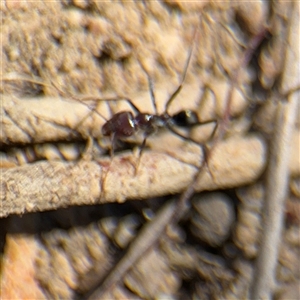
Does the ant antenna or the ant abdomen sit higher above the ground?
the ant antenna

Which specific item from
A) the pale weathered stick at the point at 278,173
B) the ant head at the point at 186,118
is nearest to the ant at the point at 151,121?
the ant head at the point at 186,118

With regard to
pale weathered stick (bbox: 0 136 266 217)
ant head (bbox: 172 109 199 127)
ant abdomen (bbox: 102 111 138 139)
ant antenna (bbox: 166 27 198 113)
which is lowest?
pale weathered stick (bbox: 0 136 266 217)

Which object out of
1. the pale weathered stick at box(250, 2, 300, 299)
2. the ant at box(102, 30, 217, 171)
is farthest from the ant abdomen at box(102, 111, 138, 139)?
the pale weathered stick at box(250, 2, 300, 299)

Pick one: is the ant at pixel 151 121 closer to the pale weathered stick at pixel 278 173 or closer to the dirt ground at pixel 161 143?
the dirt ground at pixel 161 143

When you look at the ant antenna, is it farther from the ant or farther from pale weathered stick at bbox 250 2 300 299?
pale weathered stick at bbox 250 2 300 299

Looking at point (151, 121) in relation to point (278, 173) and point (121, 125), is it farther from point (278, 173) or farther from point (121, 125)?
point (278, 173)

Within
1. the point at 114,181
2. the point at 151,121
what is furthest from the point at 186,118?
the point at 114,181

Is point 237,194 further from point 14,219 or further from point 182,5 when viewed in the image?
point 14,219

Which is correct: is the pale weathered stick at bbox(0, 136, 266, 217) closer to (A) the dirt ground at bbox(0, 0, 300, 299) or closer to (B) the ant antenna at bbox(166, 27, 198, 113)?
(A) the dirt ground at bbox(0, 0, 300, 299)
